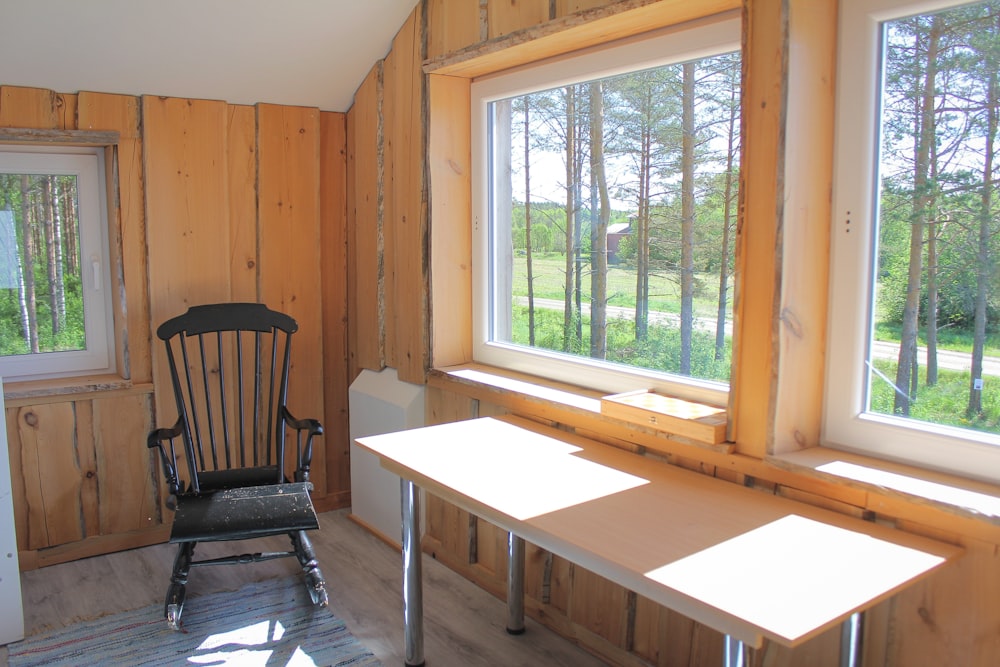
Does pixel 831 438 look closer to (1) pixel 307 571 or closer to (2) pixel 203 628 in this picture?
(1) pixel 307 571

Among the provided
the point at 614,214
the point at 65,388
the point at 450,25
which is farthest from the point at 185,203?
A: the point at 614,214

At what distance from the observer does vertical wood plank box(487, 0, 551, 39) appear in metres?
2.59

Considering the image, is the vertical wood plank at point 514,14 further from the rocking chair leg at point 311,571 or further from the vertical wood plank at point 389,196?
the rocking chair leg at point 311,571

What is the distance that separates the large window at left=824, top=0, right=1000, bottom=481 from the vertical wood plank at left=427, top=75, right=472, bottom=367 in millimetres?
1597

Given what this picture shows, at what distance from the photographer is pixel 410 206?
325 centimetres

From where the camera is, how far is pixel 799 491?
1932 millimetres

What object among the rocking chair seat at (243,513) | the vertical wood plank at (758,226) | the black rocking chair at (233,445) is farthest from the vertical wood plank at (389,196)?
the vertical wood plank at (758,226)

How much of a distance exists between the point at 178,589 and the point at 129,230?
4.74 ft

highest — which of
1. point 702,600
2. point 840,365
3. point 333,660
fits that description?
point 840,365

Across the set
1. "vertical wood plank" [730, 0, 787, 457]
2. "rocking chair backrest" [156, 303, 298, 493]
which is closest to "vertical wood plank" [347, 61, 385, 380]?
"rocking chair backrest" [156, 303, 298, 493]

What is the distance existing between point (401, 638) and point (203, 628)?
68 centimetres

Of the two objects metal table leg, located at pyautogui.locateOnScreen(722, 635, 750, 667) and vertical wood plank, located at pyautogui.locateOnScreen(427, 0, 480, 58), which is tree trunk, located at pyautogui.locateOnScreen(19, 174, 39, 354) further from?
metal table leg, located at pyautogui.locateOnScreen(722, 635, 750, 667)

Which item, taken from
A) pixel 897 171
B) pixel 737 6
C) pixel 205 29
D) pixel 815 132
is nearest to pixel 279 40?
pixel 205 29

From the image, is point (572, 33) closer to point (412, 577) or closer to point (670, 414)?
point (670, 414)
